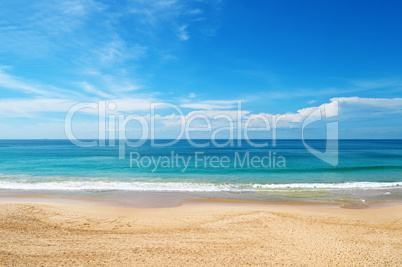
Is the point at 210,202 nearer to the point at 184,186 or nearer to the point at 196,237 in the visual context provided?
the point at 184,186

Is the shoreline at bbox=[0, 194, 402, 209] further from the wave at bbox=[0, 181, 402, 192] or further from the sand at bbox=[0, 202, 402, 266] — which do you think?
the wave at bbox=[0, 181, 402, 192]

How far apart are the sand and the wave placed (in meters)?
5.27

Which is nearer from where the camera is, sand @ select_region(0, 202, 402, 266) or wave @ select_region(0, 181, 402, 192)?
sand @ select_region(0, 202, 402, 266)

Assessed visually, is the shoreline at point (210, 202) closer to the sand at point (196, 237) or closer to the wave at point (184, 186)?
the sand at point (196, 237)

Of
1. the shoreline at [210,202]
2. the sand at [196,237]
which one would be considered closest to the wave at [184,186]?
the shoreline at [210,202]

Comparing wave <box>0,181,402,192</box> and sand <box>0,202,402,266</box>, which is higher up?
sand <box>0,202,402,266</box>

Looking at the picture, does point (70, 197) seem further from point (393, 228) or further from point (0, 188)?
point (393, 228)

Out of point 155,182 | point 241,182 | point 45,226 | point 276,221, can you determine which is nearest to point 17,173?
point 155,182

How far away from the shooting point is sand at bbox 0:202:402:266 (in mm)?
6410

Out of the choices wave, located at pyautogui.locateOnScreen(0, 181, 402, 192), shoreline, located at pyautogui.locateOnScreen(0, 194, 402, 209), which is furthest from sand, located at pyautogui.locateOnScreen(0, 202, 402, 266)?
wave, located at pyautogui.locateOnScreen(0, 181, 402, 192)

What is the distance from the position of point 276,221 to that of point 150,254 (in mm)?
5528

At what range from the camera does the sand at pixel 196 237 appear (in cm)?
641

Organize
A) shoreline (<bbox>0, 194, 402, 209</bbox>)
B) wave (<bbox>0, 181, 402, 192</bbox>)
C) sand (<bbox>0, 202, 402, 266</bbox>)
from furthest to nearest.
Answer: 1. wave (<bbox>0, 181, 402, 192</bbox>)
2. shoreline (<bbox>0, 194, 402, 209</bbox>)
3. sand (<bbox>0, 202, 402, 266</bbox>)

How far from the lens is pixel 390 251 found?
714 centimetres
